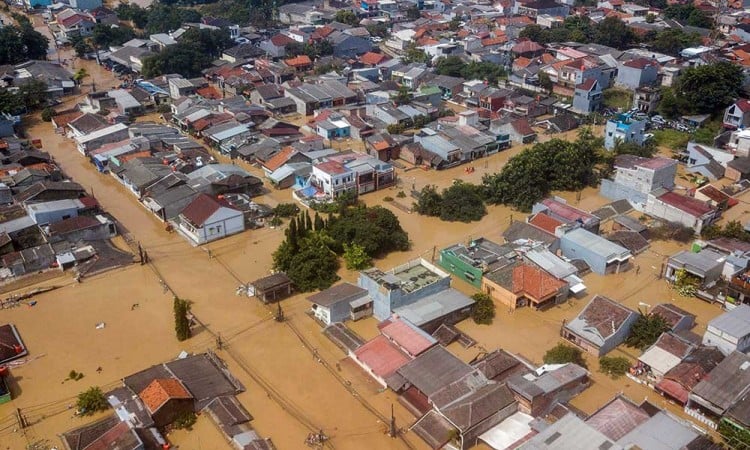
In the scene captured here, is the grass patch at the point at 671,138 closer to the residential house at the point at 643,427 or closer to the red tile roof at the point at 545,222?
the red tile roof at the point at 545,222

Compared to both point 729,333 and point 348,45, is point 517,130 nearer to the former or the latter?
point 729,333

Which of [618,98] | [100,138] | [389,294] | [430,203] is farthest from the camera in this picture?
[618,98]

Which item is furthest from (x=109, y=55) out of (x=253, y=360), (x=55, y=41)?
(x=253, y=360)

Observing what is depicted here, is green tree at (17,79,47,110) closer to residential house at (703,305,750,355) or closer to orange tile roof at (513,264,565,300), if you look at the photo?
orange tile roof at (513,264,565,300)

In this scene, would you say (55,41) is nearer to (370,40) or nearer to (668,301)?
(370,40)

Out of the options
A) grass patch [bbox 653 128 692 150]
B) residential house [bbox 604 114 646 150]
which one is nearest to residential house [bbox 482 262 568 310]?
residential house [bbox 604 114 646 150]

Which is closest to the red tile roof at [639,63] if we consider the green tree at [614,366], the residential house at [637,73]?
the residential house at [637,73]

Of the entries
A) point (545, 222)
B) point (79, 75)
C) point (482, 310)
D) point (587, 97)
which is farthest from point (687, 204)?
point (79, 75)
